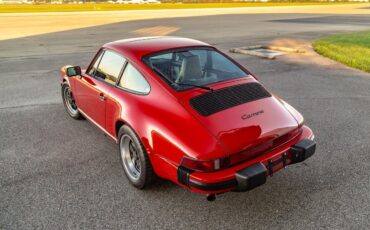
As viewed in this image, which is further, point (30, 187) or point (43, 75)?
point (43, 75)

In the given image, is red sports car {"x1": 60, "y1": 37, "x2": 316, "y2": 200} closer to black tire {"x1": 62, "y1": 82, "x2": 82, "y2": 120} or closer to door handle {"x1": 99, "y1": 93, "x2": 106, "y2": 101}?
door handle {"x1": 99, "y1": 93, "x2": 106, "y2": 101}

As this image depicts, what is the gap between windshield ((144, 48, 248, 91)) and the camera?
12.1 ft

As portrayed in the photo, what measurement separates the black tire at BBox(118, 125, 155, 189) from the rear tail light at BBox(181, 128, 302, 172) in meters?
0.61

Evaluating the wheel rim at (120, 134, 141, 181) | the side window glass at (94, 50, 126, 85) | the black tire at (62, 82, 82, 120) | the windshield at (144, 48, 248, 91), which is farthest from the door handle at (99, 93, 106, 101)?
the black tire at (62, 82, 82, 120)

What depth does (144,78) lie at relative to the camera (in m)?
3.66

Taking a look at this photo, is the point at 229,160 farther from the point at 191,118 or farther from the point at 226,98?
the point at 226,98

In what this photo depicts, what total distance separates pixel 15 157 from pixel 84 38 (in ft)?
44.4

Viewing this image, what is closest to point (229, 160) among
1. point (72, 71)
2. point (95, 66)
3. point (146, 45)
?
point (146, 45)

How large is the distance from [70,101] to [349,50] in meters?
10.1

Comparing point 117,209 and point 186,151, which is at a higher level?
point 186,151

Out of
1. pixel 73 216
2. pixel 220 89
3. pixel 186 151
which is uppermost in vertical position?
pixel 220 89

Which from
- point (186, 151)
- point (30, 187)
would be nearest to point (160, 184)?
point (186, 151)

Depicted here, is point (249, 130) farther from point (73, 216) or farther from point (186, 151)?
point (73, 216)

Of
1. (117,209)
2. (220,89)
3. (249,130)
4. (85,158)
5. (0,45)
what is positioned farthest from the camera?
(0,45)
